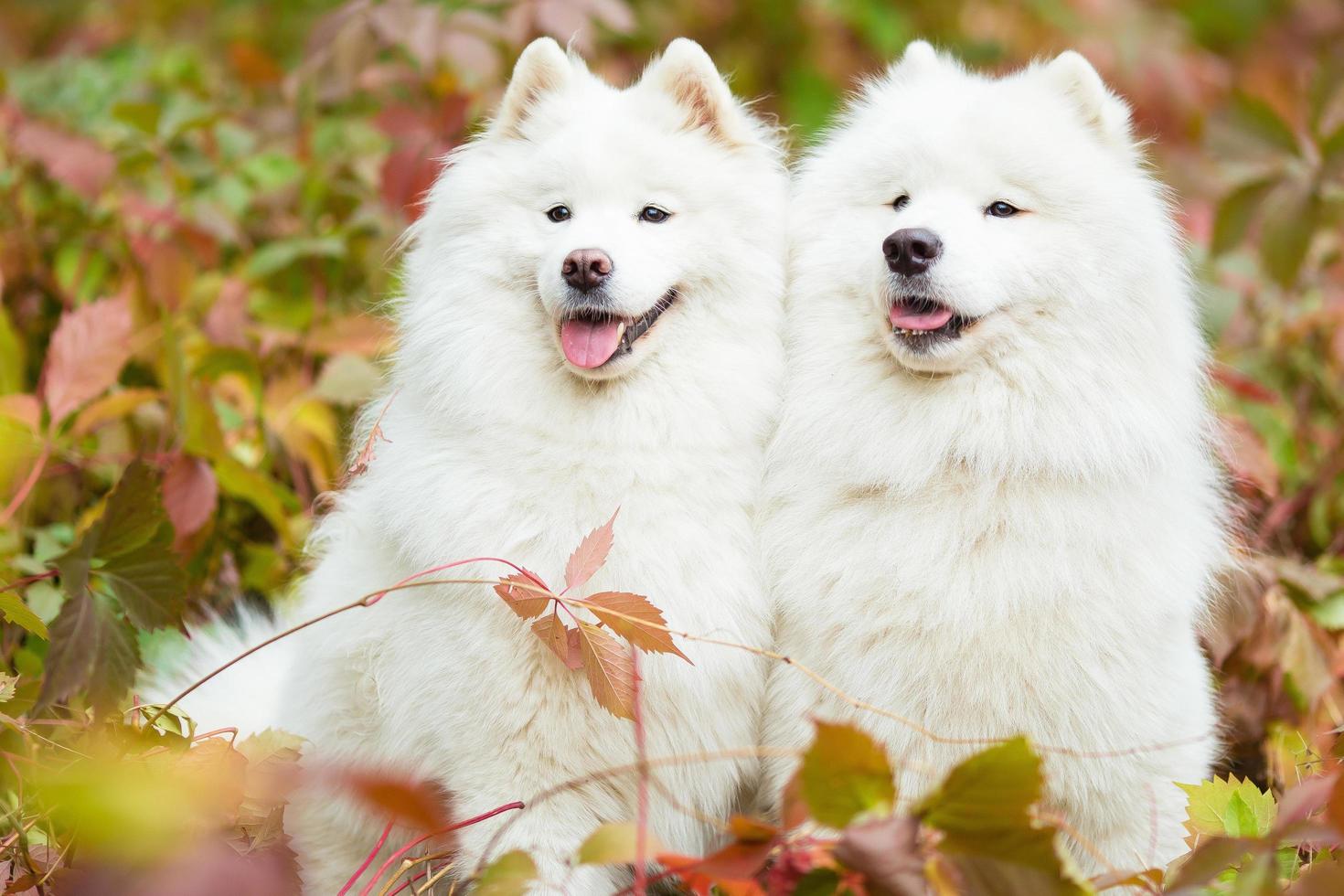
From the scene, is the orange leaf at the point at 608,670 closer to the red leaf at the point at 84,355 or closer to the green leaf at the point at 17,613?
the green leaf at the point at 17,613

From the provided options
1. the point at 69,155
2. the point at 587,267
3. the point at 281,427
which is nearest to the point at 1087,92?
the point at 587,267

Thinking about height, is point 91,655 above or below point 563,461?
below

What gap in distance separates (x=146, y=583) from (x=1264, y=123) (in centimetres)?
318

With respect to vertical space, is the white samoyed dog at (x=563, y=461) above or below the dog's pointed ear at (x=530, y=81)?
below

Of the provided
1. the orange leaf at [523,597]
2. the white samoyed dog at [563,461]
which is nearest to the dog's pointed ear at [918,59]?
the white samoyed dog at [563,461]

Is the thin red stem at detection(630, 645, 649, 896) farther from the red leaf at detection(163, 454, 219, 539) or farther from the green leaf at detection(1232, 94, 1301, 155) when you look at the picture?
the green leaf at detection(1232, 94, 1301, 155)

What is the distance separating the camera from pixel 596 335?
2.43 meters

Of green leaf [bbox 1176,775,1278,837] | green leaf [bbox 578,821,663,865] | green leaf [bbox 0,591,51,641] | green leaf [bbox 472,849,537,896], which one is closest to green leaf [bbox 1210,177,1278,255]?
green leaf [bbox 1176,775,1278,837]

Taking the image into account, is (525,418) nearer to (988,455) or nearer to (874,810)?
(988,455)

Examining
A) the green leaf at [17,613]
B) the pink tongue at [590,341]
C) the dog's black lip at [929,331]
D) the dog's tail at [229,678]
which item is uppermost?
the dog's black lip at [929,331]

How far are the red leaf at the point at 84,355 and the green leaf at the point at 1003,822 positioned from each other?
8.46 ft

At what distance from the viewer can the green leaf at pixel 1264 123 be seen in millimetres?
3338

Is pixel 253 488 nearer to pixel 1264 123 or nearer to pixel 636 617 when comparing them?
pixel 636 617

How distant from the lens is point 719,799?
2.41 m
